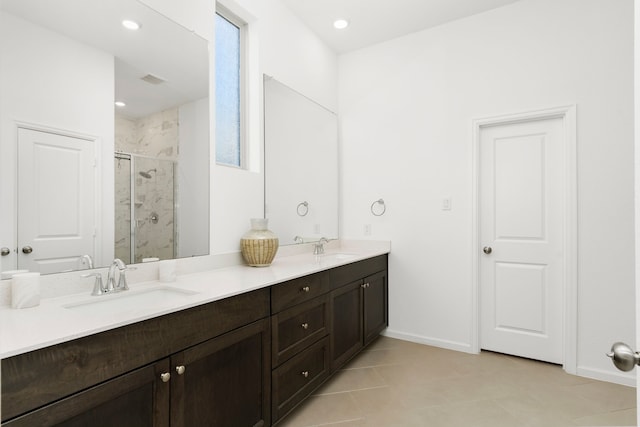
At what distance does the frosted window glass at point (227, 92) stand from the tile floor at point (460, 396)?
1.78 meters

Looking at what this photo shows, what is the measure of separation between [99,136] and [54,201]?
36 cm

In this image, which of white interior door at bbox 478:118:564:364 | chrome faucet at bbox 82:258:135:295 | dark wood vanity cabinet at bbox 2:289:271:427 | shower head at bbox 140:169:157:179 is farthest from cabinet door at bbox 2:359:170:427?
white interior door at bbox 478:118:564:364

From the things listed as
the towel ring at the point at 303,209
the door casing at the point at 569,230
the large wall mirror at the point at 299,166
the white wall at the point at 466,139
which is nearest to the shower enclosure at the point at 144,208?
the large wall mirror at the point at 299,166

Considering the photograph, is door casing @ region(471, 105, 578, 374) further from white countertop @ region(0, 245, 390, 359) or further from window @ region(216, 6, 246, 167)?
window @ region(216, 6, 246, 167)

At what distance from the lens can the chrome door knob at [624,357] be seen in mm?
624

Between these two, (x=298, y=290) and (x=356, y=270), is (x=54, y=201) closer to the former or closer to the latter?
(x=298, y=290)

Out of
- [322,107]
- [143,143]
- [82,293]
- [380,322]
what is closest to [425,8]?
[322,107]

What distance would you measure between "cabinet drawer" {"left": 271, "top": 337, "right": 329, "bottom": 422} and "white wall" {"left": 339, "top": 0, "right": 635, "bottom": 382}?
4.24ft

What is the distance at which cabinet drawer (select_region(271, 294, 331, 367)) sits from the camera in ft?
5.89

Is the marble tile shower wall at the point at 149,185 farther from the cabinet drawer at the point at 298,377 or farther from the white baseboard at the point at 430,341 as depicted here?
the white baseboard at the point at 430,341

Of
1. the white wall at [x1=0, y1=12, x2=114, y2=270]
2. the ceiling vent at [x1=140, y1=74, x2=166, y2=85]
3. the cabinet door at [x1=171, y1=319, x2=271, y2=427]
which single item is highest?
the ceiling vent at [x1=140, y1=74, x2=166, y2=85]

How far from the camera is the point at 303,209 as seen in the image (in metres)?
3.04

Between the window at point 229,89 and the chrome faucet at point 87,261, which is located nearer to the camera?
the chrome faucet at point 87,261

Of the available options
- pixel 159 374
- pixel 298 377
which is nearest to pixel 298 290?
pixel 298 377
